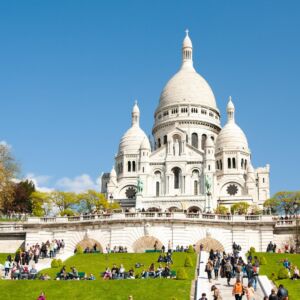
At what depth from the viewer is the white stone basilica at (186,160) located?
11256cm

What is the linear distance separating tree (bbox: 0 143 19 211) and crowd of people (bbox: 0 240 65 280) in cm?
1281

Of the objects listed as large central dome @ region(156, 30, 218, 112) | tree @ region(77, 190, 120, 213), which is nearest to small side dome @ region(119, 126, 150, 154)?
large central dome @ region(156, 30, 218, 112)

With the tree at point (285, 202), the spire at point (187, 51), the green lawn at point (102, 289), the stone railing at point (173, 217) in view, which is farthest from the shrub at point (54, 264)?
the spire at point (187, 51)

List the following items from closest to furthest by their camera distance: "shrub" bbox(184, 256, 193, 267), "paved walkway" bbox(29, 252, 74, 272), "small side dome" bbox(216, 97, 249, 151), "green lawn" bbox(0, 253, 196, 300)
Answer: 1. "green lawn" bbox(0, 253, 196, 300)
2. "shrub" bbox(184, 256, 193, 267)
3. "paved walkway" bbox(29, 252, 74, 272)
4. "small side dome" bbox(216, 97, 249, 151)

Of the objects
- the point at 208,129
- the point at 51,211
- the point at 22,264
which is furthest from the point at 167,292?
the point at 208,129

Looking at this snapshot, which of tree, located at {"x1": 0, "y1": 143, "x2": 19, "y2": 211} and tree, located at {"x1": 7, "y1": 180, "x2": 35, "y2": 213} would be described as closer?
tree, located at {"x1": 0, "y1": 143, "x2": 19, "y2": 211}

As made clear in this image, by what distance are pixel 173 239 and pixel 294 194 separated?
51.7m

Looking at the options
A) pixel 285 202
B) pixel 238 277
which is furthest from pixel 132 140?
pixel 238 277

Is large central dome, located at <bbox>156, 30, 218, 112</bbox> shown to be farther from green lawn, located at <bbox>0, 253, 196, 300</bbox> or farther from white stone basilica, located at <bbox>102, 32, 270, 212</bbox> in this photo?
green lawn, located at <bbox>0, 253, 196, 300</bbox>

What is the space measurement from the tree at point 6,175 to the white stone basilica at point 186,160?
104 feet

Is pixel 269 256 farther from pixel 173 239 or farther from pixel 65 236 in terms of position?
pixel 65 236

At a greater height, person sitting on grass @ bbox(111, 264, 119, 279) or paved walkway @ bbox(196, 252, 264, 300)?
person sitting on grass @ bbox(111, 264, 119, 279)

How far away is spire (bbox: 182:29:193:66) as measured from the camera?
14826 centimetres

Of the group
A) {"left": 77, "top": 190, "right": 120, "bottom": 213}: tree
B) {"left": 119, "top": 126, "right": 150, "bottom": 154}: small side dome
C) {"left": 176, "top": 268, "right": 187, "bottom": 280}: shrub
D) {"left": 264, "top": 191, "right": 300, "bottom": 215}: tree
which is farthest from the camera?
{"left": 119, "top": 126, "right": 150, "bottom": 154}: small side dome
